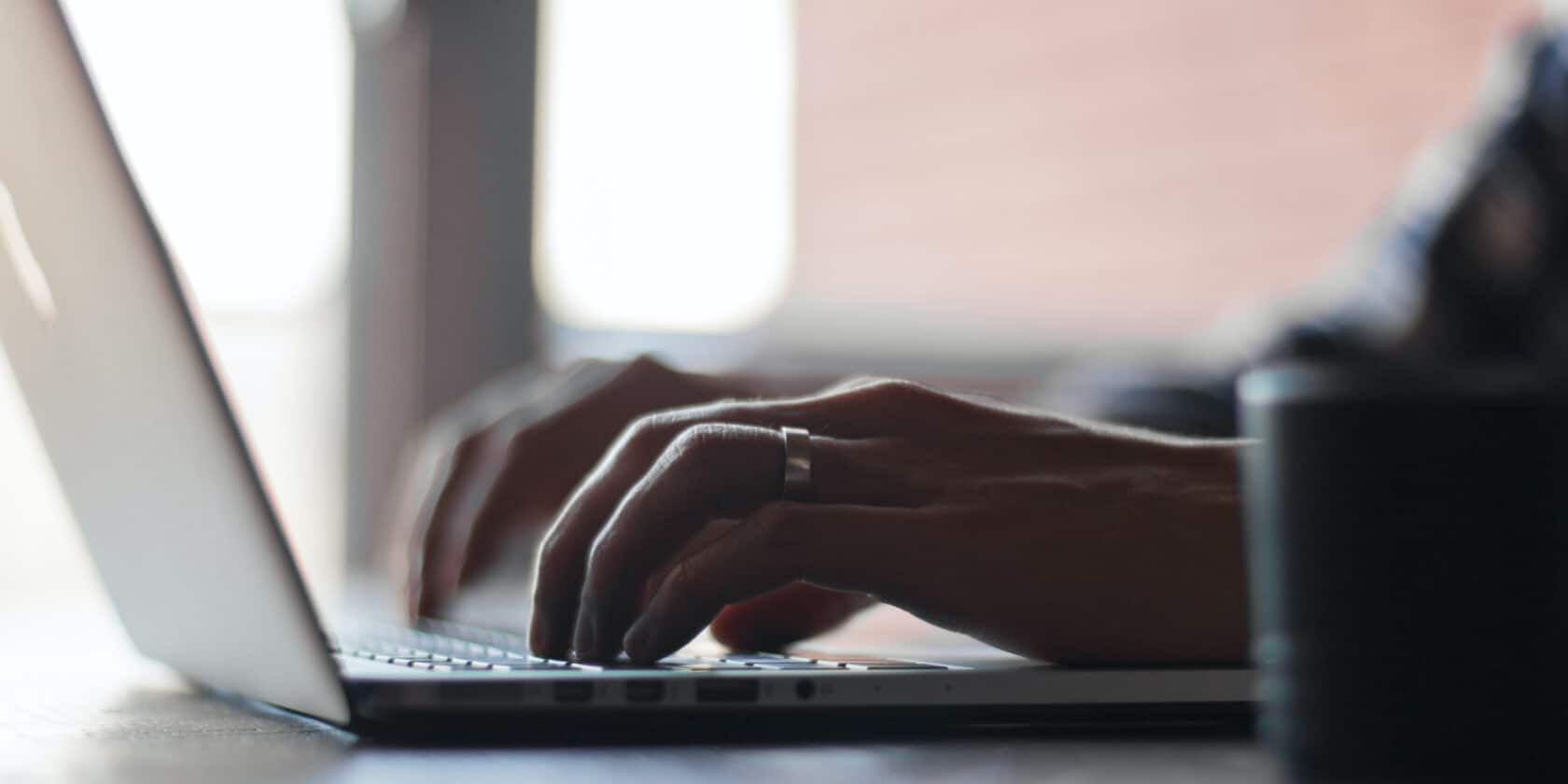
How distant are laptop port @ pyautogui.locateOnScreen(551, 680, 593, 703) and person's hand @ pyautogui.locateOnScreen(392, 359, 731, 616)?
582mm

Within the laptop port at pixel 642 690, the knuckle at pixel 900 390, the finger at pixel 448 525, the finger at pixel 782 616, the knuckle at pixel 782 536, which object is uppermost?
the knuckle at pixel 900 390

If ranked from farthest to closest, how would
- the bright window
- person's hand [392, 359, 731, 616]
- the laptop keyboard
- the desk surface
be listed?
the bright window
person's hand [392, 359, 731, 616]
the laptop keyboard
the desk surface

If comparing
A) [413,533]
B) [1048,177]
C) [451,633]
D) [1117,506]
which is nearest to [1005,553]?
[1117,506]

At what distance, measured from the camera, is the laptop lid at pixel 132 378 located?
16.5 inches

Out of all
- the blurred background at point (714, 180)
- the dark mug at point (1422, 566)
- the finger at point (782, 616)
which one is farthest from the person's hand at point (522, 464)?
the blurred background at point (714, 180)

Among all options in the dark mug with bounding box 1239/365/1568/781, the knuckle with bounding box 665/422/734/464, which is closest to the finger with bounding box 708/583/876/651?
the knuckle with bounding box 665/422/734/464

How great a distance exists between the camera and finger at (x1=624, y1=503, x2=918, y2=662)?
20.7 inches

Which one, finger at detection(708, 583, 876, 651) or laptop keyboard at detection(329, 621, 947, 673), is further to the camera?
finger at detection(708, 583, 876, 651)

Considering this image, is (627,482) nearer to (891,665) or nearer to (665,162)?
(891,665)

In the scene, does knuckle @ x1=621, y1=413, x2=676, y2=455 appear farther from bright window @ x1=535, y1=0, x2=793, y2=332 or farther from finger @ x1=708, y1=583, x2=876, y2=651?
bright window @ x1=535, y1=0, x2=793, y2=332

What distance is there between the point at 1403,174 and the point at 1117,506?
2.02 meters

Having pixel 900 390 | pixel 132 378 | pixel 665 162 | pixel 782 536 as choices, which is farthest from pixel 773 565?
pixel 665 162

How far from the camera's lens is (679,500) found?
533 mm

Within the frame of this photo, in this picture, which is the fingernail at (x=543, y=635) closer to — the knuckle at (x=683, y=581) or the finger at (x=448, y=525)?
the knuckle at (x=683, y=581)
